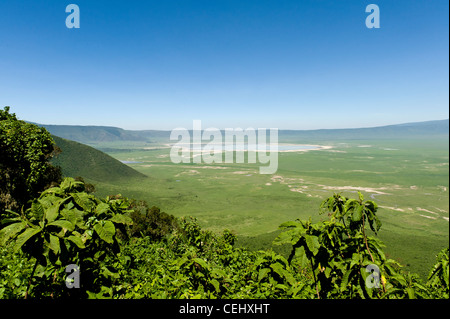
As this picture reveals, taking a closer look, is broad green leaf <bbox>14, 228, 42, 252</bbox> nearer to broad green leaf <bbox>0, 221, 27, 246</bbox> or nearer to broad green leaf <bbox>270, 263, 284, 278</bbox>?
broad green leaf <bbox>0, 221, 27, 246</bbox>

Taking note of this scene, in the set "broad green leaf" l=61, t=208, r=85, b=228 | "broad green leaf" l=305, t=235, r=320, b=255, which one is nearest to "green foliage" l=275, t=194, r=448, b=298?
"broad green leaf" l=305, t=235, r=320, b=255

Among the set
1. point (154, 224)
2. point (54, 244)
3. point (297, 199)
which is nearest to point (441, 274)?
point (54, 244)

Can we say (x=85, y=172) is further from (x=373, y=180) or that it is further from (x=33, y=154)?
(x=373, y=180)

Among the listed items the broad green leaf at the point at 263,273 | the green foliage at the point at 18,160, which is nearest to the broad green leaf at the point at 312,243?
the broad green leaf at the point at 263,273

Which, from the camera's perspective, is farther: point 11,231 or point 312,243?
point 312,243

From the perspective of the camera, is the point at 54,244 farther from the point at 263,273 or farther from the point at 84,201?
the point at 263,273

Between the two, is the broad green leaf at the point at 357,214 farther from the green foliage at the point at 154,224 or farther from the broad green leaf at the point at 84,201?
→ the green foliage at the point at 154,224
